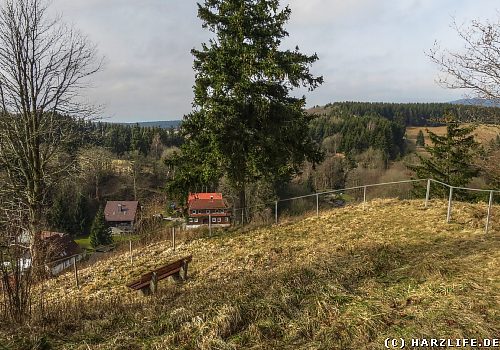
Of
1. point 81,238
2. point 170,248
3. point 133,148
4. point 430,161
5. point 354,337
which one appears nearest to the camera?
point 354,337

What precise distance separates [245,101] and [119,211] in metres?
56.2

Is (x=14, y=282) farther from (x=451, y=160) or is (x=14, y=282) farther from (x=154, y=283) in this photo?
(x=451, y=160)

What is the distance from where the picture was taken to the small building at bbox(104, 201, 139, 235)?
64562 millimetres

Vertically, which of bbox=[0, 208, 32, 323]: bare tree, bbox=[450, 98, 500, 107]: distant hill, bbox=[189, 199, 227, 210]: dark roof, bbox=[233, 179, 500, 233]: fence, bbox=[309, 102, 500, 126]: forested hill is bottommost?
bbox=[189, 199, 227, 210]: dark roof

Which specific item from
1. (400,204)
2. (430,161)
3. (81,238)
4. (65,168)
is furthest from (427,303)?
(81,238)

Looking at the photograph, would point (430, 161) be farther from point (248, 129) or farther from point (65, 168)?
point (65, 168)

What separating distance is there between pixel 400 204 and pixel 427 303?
960cm

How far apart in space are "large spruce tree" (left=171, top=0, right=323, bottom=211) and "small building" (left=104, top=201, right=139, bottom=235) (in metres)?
52.7

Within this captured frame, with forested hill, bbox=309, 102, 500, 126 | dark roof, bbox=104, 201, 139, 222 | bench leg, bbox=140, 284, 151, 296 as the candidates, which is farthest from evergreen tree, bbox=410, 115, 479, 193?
forested hill, bbox=309, 102, 500, 126

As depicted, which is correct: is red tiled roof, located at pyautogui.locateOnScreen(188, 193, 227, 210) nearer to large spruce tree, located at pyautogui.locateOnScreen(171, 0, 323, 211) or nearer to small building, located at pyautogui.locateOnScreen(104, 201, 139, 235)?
small building, located at pyautogui.locateOnScreen(104, 201, 139, 235)

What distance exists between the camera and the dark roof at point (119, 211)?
64550 millimetres

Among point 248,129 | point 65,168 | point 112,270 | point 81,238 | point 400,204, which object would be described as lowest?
point 81,238

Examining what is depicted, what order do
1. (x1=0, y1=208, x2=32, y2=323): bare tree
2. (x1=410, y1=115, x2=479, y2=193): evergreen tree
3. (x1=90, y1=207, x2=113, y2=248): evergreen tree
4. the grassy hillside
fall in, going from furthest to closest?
(x1=90, y1=207, x2=113, y2=248): evergreen tree
(x1=410, y1=115, x2=479, y2=193): evergreen tree
(x1=0, y1=208, x2=32, y2=323): bare tree
the grassy hillside

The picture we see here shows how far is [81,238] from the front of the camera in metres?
56.7
